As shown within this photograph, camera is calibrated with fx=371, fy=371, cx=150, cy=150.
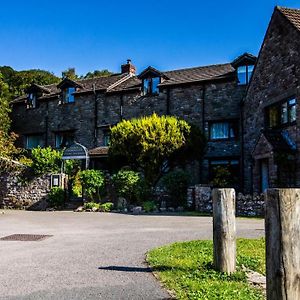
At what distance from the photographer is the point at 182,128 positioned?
22.2 metres

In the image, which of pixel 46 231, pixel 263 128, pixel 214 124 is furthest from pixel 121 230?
pixel 214 124

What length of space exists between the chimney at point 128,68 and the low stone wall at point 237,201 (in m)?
16.8

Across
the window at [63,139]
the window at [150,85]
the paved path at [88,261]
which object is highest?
the window at [150,85]

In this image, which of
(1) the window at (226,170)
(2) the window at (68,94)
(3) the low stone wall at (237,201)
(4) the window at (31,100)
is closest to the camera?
(3) the low stone wall at (237,201)

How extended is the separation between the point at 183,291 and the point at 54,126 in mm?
28056

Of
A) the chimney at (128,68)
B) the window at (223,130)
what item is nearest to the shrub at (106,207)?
the window at (223,130)

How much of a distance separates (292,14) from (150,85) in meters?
11.5

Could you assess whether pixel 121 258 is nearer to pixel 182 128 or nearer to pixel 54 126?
pixel 182 128

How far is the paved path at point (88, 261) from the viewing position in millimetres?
5137

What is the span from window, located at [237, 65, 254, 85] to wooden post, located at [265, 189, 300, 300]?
75.0ft

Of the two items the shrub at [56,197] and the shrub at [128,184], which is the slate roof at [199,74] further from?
the shrub at [56,197]

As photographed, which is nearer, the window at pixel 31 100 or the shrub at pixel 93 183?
the shrub at pixel 93 183

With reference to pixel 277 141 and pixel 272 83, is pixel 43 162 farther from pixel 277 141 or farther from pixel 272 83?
pixel 272 83

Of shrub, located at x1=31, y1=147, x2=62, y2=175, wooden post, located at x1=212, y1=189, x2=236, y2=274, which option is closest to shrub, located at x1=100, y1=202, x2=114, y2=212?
shrub, located at x1=31, y1=147, x2=62, y2=175
